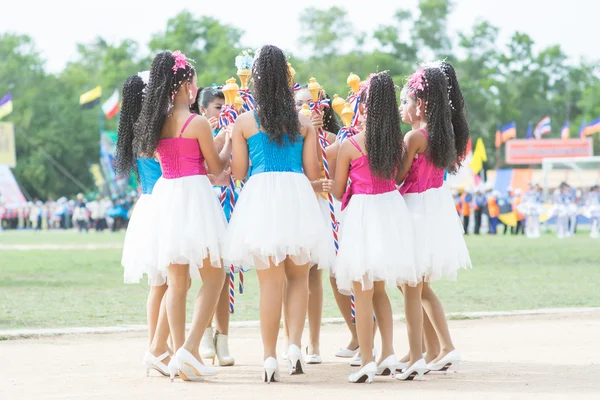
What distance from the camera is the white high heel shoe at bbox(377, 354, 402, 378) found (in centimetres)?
725

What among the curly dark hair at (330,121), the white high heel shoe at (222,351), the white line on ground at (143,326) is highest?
the curly dark hair at (330,121)

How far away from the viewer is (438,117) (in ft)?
24.6

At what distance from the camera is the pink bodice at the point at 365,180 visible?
7.32 meters

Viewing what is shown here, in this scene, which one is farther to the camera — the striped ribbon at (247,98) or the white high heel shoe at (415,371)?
the striped ribbon at (247,98)

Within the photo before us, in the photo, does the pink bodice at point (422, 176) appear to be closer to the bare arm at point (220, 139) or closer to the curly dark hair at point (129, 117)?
the bare arm at point (220, 139)

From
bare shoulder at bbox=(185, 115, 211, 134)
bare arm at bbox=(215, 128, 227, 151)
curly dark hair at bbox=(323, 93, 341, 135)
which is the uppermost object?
curly dark hair at bbox=(323, 93, 341, 135)

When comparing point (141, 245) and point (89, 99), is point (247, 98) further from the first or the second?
point (89, 99)

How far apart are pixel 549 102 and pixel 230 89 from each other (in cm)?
8867

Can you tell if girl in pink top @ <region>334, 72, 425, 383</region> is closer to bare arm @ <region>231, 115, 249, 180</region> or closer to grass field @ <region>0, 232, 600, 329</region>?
bare arm @ <region>231, 115, 249, 180</region>

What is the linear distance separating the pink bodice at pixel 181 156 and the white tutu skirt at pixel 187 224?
0.05 m

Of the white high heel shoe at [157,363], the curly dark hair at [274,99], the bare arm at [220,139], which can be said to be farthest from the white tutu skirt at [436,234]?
the white high heel shoe at [157,363]

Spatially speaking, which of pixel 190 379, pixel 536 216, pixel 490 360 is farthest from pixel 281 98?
pixel 536 216

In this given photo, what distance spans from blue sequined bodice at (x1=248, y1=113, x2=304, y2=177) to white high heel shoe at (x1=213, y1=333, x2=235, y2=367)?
1689mm

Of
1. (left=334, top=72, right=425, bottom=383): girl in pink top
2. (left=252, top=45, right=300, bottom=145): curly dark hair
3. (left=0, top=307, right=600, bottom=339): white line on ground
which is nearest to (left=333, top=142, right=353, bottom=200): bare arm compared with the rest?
(left=334, top=72, right=425, bottom=383): girl in pink top
